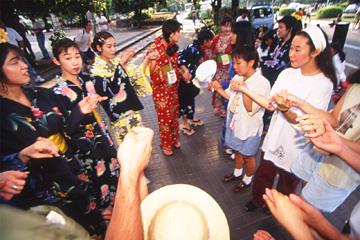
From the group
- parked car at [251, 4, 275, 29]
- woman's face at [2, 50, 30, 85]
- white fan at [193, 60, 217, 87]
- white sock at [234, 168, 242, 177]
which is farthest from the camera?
parked car at [251, 4, 275, 29]

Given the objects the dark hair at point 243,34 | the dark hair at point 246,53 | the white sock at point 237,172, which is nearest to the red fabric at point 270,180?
the white sock at point 237,172

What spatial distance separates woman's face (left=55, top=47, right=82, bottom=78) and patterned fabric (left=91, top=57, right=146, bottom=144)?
13.1 inches

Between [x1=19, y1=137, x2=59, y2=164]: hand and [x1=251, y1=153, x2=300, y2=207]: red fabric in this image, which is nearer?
[x1=19, y1=137, x2=59, y2=164]: hand

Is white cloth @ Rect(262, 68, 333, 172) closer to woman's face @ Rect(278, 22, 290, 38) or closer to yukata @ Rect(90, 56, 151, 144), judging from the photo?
yukata @ Rect(90, 56, 151, 144)

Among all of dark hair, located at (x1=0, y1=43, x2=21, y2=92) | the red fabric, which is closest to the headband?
the red fabric

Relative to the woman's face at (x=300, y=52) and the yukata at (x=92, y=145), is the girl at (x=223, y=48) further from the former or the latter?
the yukata at (x=92, y=145)

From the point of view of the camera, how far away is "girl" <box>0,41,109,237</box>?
1542mm

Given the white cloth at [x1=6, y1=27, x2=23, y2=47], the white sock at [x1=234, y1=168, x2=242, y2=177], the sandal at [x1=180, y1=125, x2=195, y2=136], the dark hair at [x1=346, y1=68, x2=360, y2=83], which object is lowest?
the sandal at [x1=180, y1=125, x2=195, y2=136]

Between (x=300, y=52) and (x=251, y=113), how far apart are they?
2.47 ft

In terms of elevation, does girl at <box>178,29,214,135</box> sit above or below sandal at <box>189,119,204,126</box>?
above

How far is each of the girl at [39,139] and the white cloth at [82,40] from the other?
20.5 feet

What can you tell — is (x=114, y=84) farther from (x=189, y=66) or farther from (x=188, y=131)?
(x=188, y=131)

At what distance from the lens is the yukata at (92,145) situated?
6.49 feet

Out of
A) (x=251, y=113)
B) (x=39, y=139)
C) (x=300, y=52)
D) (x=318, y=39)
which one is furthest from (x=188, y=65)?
(x=39, y=139)
